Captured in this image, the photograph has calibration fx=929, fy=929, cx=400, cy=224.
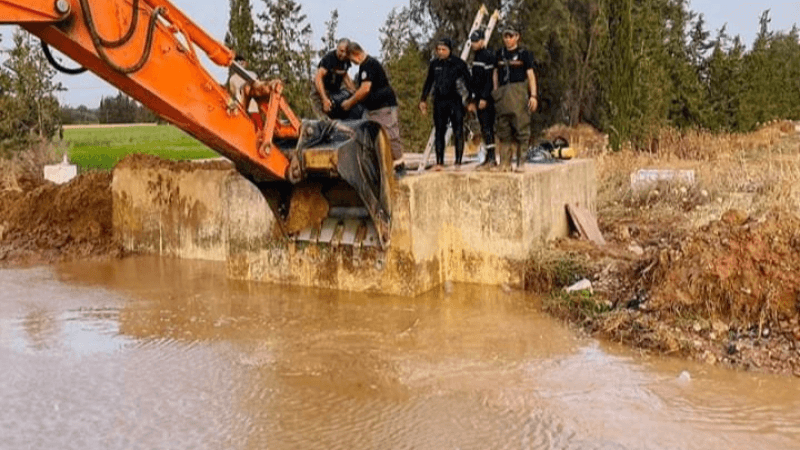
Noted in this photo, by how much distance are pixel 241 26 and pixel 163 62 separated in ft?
46.5

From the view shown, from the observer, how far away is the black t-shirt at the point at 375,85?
30.4 feet

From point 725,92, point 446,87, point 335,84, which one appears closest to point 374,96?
point 335,84

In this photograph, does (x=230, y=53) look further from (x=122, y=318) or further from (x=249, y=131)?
(x=122, y=318)

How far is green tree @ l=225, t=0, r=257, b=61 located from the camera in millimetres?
20703

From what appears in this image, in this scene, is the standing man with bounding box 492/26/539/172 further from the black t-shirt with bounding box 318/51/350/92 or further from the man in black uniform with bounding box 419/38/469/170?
the black t-shirt with bounding box 318/51/350/92

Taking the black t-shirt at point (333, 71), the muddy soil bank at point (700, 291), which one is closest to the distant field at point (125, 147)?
the black t-shirt at point (333, 71)

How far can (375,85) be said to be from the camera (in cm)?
930

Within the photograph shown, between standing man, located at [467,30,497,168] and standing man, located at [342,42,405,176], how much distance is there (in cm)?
96

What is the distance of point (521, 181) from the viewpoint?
29.4 ft

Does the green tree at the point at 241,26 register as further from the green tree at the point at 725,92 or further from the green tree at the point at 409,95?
the green tree at the point at 725,92

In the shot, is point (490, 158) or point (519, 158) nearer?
point (519, 158)

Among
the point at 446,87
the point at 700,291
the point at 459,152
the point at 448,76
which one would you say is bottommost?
the point at 700,291

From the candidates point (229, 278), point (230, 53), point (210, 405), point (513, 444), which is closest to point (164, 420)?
point (210, 405)

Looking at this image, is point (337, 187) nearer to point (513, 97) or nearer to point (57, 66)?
point (513, 97)
